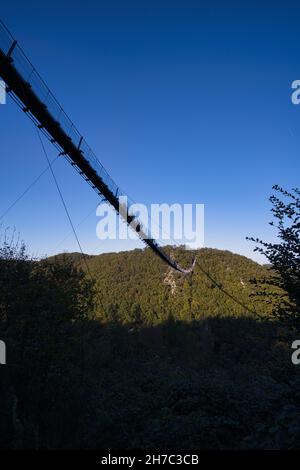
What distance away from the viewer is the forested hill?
3797 inches

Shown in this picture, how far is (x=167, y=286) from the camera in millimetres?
130625

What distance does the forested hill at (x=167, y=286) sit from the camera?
96438mm

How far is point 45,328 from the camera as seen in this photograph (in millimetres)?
12609

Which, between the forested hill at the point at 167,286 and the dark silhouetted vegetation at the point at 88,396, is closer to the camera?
the dark silhouetted vegetation at the point at 88,396

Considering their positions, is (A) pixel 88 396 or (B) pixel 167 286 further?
(B) pixel 167 286

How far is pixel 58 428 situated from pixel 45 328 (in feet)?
12.1

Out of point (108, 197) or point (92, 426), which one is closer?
point (92, 426)

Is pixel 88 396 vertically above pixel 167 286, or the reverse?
pixel 167 286

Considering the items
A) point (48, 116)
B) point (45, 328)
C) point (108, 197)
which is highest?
point (48, 116)
